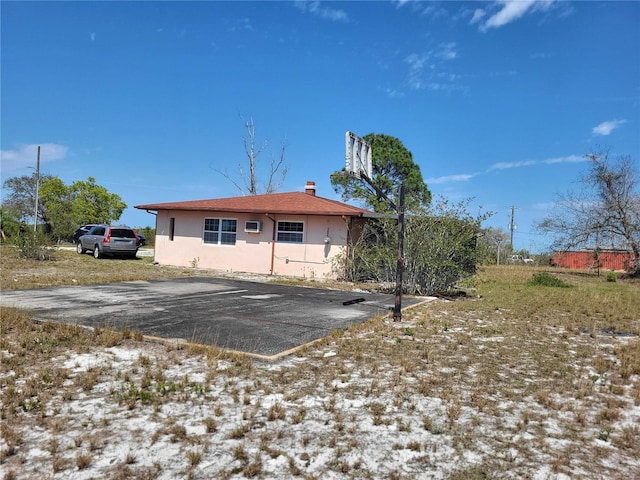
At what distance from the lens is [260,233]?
17688 mm

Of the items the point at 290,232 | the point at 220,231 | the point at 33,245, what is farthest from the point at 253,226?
the point at 33,245

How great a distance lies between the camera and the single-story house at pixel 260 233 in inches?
654

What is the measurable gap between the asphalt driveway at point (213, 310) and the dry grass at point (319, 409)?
2.09 ft

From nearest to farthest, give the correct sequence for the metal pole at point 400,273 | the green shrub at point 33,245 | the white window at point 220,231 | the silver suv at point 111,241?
the metal pole at point 400,273, the green shrub at point 33,245, the white window at point 220,231, the silver suv at point 111,241

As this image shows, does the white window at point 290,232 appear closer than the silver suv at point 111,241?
Yes

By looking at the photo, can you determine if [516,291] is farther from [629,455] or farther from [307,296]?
[629,455]

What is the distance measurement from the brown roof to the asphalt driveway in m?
4.53

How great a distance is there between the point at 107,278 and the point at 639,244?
86.9ft

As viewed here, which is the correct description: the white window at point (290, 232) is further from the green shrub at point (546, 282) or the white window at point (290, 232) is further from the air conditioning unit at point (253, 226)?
the green shrub at point (546, 282)

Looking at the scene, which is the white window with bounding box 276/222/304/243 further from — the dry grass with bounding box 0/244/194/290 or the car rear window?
the car rear window

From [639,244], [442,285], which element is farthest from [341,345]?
[639,244]

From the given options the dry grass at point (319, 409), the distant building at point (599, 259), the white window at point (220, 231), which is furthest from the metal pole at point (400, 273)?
the distant building at point (599, 259)

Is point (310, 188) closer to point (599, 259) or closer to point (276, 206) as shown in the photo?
point (276, 206)

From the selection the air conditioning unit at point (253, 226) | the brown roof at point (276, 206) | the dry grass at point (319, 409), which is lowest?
the dry grass at point (319, 409)
